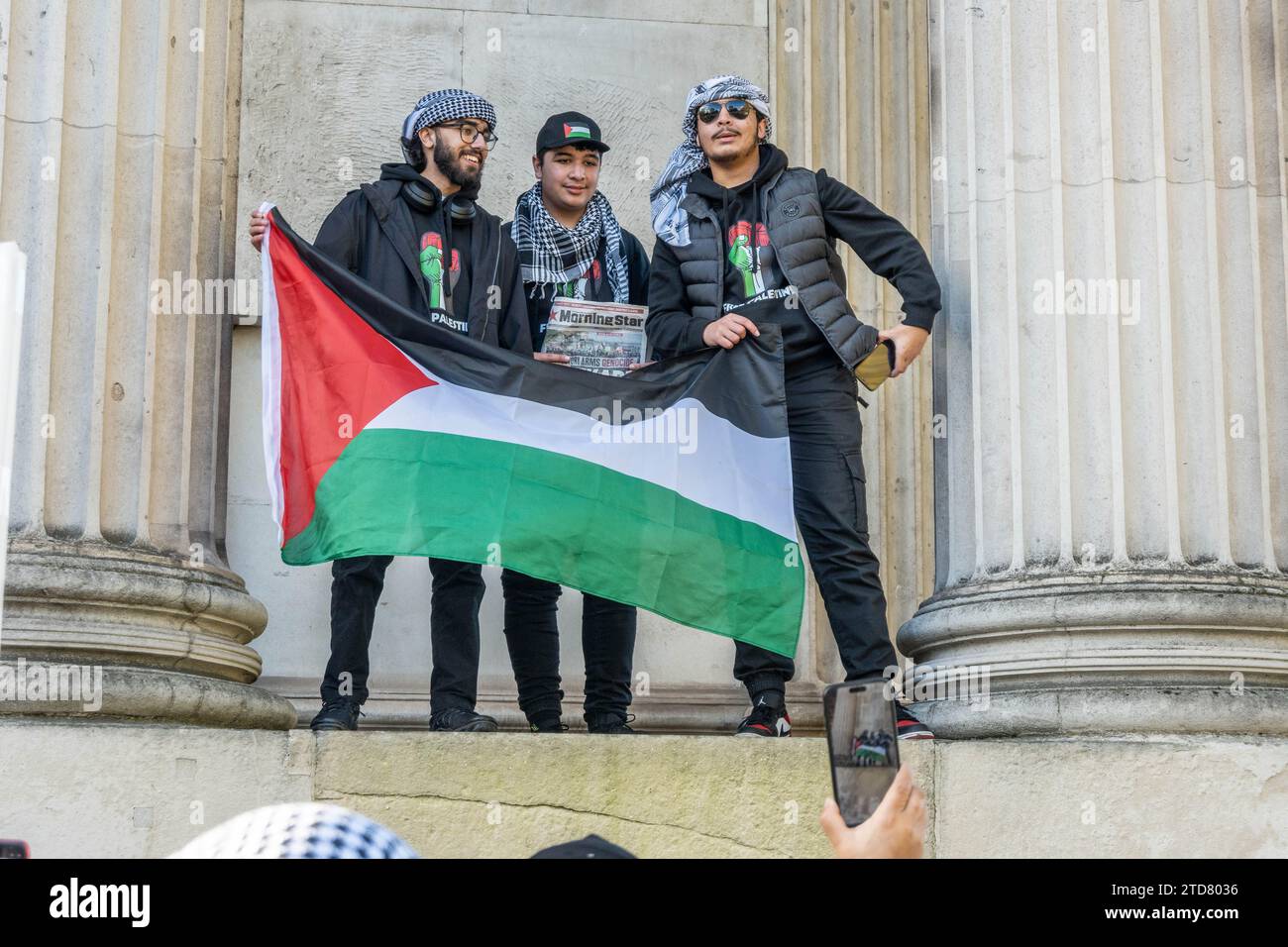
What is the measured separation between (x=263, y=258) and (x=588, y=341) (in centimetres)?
129

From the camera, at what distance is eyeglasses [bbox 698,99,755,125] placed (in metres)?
7.33

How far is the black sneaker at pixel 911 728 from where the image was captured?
21.3 ft

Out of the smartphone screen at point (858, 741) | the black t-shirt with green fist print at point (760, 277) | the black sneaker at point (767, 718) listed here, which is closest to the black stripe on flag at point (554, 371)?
the black t-shirt with green fist print at point (760, 277)

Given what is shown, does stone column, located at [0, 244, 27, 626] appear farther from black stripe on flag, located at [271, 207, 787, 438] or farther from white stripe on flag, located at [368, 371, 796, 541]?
black stripe on flag, located at [271, 207, 787, 438]

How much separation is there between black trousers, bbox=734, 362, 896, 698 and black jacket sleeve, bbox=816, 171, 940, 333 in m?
0.38

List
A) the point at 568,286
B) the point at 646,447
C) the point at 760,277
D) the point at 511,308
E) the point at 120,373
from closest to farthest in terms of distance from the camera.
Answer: the point at 120,373, the point at 646,447, the point at 760,277, the point at 511,308, the point at 568,286

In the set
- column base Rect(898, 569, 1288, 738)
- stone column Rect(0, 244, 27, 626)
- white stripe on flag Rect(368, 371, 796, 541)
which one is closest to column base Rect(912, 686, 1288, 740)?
column base Rect(898, 569, 1288, 738)

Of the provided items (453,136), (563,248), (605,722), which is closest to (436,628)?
(605,722)

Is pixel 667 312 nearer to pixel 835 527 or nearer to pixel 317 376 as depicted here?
pixel 835 527

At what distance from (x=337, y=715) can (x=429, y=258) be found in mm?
1828

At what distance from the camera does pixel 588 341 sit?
758 cm

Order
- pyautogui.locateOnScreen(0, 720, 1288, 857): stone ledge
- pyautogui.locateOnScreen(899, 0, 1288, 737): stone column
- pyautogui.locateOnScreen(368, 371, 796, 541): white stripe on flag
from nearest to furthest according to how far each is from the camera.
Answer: pyautogui.locateOnScreen(0, 720, 1288, 857): stone ledge
pyautogui.locateOnScreen(899, 0, 1288, 737): stone column
pyautogui.locateOnScreen(368, 371, 796, 541): white stripe on flag

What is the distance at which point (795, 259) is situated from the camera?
723cm

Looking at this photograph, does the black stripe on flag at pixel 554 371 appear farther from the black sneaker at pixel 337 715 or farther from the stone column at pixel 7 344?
the stone column at pixel 7 344
